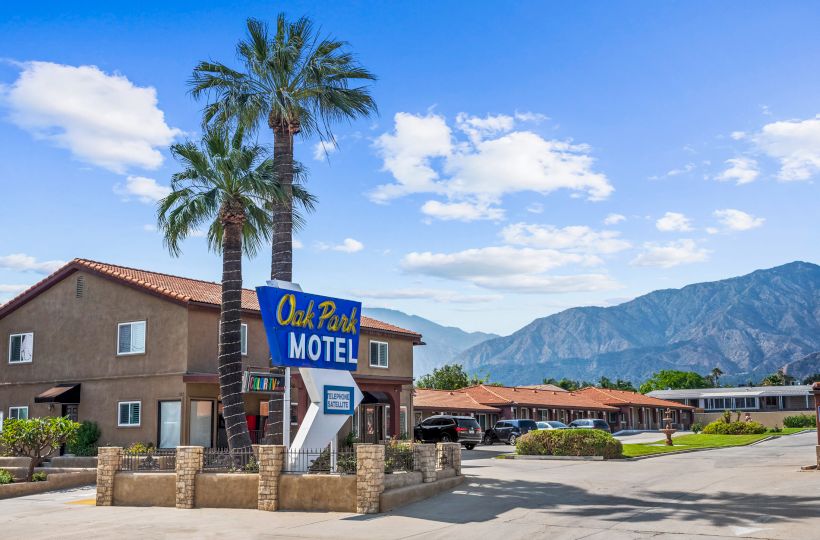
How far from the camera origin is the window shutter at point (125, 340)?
109 feet

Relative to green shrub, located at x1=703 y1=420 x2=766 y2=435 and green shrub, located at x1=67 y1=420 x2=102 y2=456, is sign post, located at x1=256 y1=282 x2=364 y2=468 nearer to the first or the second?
green shrub, located at x1=67 y1=420 x2=102 y2=456

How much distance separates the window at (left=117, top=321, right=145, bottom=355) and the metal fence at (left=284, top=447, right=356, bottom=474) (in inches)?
542

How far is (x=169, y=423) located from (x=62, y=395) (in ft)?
16.8

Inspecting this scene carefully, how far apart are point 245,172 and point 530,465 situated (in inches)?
593

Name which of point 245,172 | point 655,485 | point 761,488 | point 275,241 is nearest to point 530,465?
point 655,485

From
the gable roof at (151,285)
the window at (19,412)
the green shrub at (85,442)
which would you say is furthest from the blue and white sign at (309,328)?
the window at (19,412)

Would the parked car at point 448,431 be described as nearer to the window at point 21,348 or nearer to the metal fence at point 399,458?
the window at point 21,348

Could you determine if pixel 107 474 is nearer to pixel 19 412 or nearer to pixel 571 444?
pixel 19 412

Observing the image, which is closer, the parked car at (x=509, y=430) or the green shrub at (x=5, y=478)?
the green shrub at (x=5, y=478)

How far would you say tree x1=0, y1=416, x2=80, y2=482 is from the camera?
27234 millimetres

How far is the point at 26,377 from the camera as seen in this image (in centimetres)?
3622

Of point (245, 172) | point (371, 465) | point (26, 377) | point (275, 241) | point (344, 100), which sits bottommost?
point (371, 465)

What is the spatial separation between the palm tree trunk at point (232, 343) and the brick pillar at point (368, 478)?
24.3 ft

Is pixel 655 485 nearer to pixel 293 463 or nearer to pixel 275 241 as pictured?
pixel 293 463
